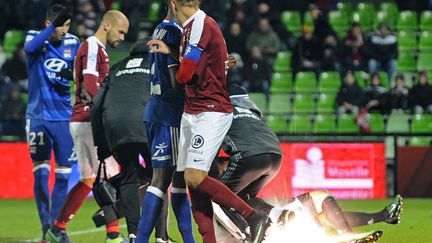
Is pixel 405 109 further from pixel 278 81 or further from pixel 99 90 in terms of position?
pixel 99 90

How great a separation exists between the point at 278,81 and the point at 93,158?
11931 millimetres

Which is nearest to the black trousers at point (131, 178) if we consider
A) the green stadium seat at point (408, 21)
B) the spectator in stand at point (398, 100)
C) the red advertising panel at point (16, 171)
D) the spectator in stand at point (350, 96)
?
the red advertising panel at point (16, 171)

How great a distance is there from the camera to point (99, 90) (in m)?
9.12

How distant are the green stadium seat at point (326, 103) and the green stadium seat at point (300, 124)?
372 millimetres

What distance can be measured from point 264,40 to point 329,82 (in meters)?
1.67

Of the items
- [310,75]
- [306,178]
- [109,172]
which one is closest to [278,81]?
[310,75]

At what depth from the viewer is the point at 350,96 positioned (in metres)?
19.8

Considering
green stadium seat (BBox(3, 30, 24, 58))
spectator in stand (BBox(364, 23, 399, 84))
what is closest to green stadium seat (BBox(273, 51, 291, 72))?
spectator in stand (BBox(364, 23, 399, 84))

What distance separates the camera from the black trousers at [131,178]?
8695mm

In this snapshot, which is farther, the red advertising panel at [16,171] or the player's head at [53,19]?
the red advertising panel at [16,171]

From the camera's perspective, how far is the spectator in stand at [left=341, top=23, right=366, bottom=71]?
68.9 ft

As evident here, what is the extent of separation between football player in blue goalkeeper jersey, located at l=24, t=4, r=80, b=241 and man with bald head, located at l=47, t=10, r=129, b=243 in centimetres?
61

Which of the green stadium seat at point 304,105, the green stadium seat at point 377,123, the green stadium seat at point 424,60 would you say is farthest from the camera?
the green stadium seat at point 424,60

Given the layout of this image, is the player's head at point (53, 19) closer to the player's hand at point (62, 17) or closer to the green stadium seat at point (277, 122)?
the player's hand at point (62, 17)
